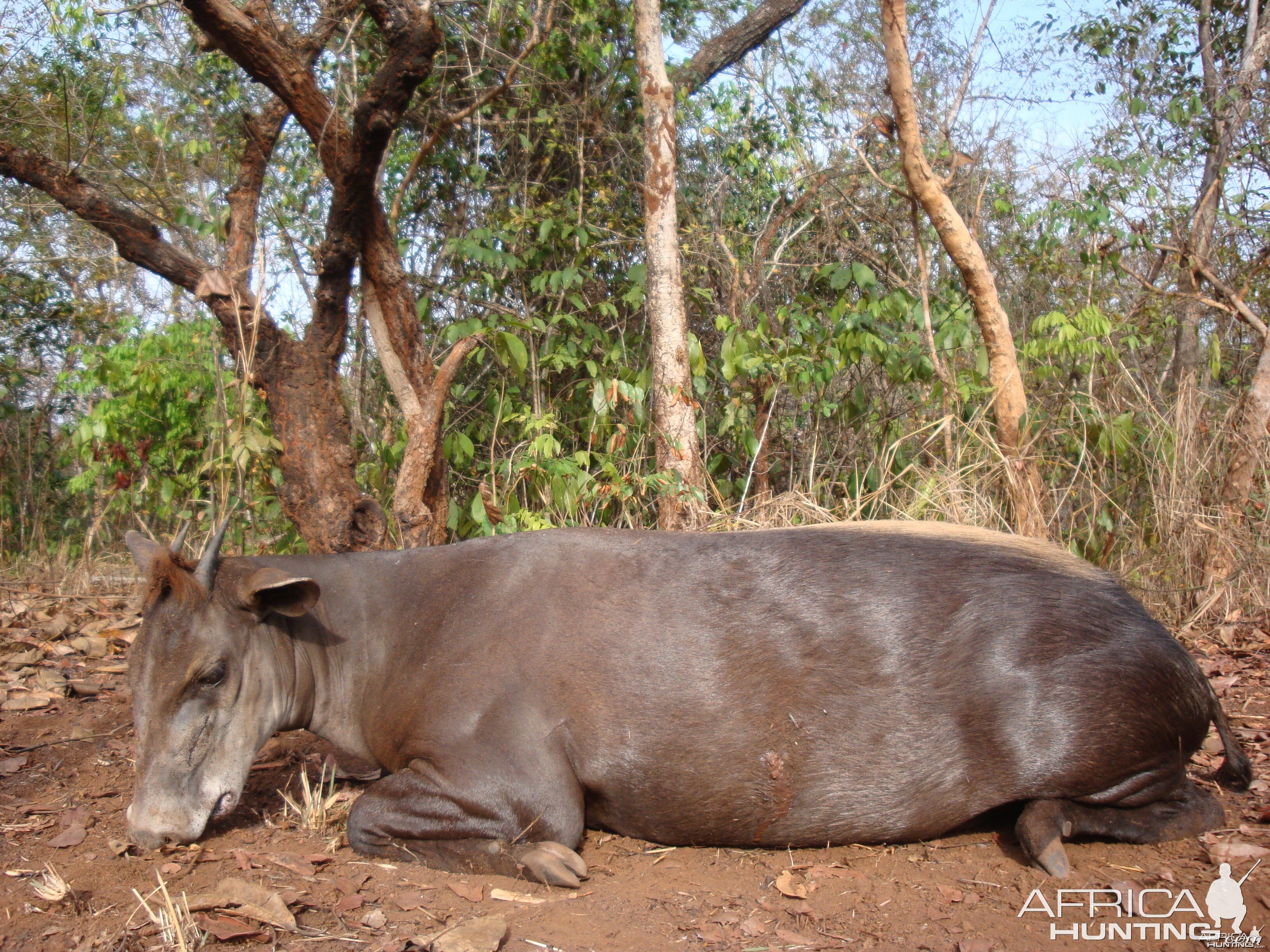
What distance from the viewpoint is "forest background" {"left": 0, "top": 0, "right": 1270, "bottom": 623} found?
572cm

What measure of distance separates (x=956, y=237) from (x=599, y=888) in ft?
16.8

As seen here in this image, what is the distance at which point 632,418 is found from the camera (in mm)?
7352

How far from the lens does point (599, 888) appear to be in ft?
10.6

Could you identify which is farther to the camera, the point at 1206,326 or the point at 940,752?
the point at 1206,326

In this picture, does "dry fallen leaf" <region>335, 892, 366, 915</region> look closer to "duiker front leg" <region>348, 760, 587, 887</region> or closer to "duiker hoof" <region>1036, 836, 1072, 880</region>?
"duiker front leg" <region>348, 760, 587, 887</region>

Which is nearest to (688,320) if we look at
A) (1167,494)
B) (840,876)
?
(1167,494)

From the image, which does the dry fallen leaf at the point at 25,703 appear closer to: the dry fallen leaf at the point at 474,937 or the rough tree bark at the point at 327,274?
Result: the rough tree bark at the point at 327,274

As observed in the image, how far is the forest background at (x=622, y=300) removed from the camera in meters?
5.72

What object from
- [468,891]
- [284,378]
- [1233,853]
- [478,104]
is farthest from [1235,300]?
[468,891]

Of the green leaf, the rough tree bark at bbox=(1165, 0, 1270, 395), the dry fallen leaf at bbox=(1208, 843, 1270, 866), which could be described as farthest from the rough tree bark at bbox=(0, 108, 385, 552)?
the rough tree bark at bbox=(1165, 0, 1270, 395)

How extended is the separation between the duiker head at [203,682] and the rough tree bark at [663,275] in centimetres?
323

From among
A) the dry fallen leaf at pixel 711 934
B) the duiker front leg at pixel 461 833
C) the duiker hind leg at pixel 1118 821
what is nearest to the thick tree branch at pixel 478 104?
the duiker front leg at pixel 461 833

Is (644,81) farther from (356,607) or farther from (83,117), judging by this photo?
(356,607)

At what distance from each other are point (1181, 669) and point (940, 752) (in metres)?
0.98
